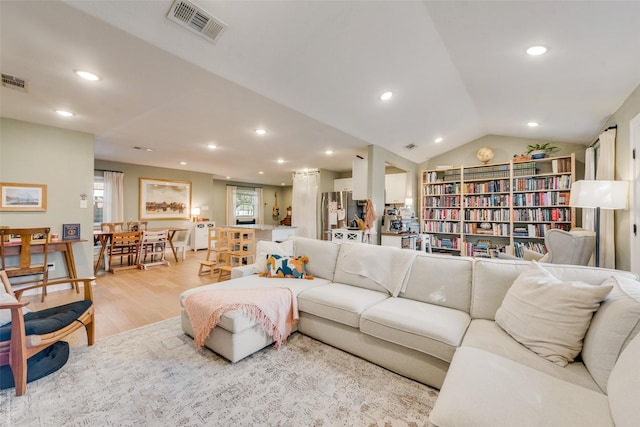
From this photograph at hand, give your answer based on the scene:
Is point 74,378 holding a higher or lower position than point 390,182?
lower

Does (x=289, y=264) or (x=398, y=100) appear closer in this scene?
(x=289, y=264)

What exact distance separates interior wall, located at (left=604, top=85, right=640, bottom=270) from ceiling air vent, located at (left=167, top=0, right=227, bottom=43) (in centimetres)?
386

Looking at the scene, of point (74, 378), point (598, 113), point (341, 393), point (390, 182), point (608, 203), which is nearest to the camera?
point (341, 393)

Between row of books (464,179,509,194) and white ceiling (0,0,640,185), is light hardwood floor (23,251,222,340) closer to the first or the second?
white ceiling (0,0,640,185)

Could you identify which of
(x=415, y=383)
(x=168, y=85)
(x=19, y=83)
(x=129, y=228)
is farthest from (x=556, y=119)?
(x=129, y=228)

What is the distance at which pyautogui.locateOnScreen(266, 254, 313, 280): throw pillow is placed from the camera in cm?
295

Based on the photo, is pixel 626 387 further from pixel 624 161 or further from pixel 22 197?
pixel 22 197

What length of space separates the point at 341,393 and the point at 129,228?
20.3 feet

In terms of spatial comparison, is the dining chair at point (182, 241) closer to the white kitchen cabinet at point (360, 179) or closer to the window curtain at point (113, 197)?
the window curtain at point (113, 197)

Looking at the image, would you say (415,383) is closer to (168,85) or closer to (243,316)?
(243,316)

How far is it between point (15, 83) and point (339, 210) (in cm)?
556

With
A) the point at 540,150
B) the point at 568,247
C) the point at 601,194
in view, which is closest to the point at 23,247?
the point at 568,247

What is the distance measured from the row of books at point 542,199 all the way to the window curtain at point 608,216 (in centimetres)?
155

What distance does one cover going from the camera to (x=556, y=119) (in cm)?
396
